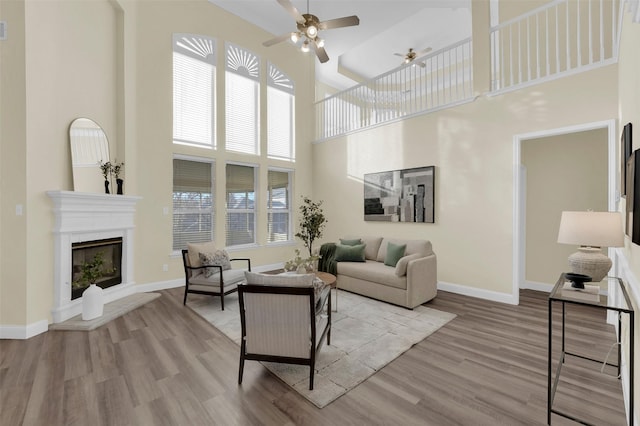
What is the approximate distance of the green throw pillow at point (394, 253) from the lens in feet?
15.1

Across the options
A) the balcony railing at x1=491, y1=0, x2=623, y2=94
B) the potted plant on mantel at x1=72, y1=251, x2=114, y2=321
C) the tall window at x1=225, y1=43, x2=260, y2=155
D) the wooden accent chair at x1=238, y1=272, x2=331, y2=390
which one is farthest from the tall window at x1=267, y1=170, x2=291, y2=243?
the balcony railing at x1=491, y1=0, x2=623, y2=94

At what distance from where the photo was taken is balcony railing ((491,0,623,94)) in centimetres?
382

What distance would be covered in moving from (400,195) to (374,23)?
390cm

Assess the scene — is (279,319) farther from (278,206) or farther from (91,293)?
(278,206)

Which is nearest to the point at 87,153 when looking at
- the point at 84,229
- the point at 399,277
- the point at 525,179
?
the point at 84,229

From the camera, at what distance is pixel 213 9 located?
223 inches

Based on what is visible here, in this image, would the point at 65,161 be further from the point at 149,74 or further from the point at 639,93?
the point at 639,93

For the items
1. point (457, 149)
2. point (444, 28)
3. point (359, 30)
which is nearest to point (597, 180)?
point (457, 149)

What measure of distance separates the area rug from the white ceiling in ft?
18.6

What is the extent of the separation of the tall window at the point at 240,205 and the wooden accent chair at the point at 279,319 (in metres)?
3.98

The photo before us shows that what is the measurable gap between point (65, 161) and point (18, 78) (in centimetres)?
99

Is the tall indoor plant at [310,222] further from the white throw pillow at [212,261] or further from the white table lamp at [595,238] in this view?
the white table lamp at [595,238]

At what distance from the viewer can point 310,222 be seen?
643 centimetres

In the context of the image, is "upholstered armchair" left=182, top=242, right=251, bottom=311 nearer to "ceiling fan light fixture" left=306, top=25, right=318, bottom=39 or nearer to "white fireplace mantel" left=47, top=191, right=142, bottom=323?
"white fireplace mantel" left=47, top=191, right=142, bottom=323
